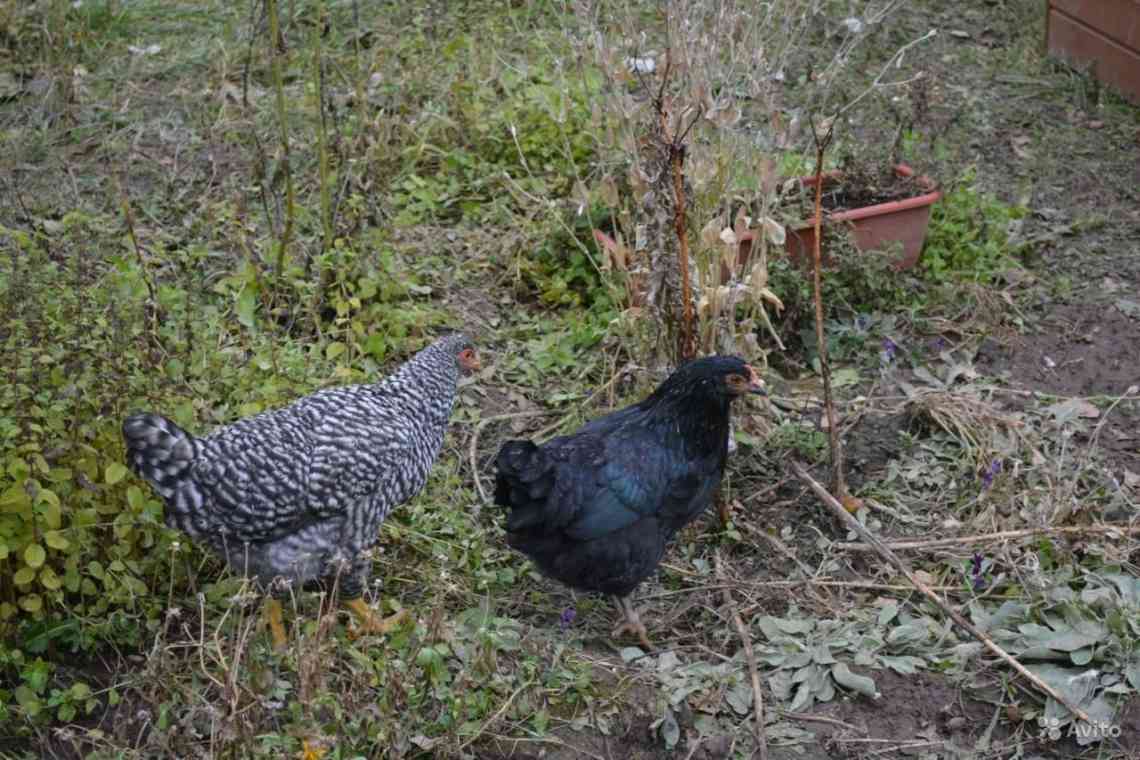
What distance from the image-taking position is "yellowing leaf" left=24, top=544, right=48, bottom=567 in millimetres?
3354

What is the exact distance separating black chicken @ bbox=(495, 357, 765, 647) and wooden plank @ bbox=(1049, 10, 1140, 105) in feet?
14.9

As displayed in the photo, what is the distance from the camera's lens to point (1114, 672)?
361 centimetres

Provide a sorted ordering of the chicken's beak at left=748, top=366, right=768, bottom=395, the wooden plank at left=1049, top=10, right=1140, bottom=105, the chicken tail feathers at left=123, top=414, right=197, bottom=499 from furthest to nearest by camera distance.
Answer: the wooden plank at left=1049, top=10, right=1140, bottom=105
the chicken's beak at left=748, top=366, right=768, bottom=395
the chicken tail feathers at left=123, top=414, right=197, bottom=499

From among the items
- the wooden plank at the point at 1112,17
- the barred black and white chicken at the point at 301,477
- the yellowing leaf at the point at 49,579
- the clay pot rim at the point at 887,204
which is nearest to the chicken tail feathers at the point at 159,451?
the barred black and white chicken at the point at 301,477

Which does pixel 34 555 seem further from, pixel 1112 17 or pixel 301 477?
pixel 1112 17

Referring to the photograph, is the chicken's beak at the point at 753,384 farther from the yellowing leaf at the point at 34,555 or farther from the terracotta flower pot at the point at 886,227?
the yellowing leaf at the point at 34,555

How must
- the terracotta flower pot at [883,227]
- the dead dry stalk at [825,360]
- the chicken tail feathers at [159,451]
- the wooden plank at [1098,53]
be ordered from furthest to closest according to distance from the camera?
the wooden plank at [1098,53]
the terracotta flower pot at [883,227]
the dead dry stalk at [825,360]
the chicken tail feathers at [159,451]

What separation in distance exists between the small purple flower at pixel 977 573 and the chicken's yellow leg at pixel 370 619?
1864mm

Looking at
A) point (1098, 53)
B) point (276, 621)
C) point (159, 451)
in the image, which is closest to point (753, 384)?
point (276, 621)

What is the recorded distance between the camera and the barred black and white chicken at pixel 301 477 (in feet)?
11.2

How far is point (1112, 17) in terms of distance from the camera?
7137 millimetres

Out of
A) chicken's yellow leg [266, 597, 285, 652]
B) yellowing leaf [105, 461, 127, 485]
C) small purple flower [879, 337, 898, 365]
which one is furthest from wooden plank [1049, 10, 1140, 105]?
yellowing leaf [105, 461, 127, 485]

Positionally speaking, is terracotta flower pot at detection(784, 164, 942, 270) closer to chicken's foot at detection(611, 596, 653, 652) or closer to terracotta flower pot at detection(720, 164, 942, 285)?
terracotta flower pot at detection(720, 164, 942, 285)

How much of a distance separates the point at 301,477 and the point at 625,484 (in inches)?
39.8
